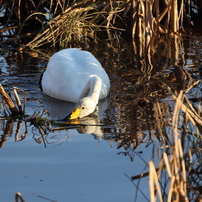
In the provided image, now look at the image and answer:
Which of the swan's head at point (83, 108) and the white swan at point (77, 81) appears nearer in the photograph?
the swan's head at point (83, 108)

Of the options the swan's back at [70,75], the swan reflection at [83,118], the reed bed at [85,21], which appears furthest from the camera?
the reed bed at [85,21]

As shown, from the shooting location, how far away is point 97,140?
513cm

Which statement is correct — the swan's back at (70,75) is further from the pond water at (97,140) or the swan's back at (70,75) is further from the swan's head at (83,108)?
the swan's head at (83,108)

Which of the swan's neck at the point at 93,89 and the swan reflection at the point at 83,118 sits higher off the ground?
the swan's neck at the point at 93,89

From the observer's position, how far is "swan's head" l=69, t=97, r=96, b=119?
5887mm

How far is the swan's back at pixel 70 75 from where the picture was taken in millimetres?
6714

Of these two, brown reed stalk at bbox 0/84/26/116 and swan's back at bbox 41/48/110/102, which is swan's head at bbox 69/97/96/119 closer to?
swan's back at bbox 41/48/110/102

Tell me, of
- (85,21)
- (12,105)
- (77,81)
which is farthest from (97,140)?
(85,21)

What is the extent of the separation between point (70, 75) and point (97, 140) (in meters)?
1.94

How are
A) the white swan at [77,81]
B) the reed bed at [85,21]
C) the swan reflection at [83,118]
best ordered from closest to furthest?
1. the swan reflection at [83,118]
2. the white swan at [77,81]
3. the reed bed at [85,21]

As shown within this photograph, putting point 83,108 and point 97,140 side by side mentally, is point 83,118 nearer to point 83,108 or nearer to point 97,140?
point 83,108

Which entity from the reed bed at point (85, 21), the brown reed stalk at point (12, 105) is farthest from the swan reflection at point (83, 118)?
the reed bed at point (85, 21)

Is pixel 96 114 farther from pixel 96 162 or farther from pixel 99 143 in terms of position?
pixel 96 162

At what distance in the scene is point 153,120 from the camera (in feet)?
18.6
